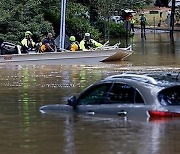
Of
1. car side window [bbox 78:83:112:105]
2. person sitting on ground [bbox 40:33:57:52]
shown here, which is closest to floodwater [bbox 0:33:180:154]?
car side window [bbox 78:83:112:105]

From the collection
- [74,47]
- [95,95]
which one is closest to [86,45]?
[74,47]

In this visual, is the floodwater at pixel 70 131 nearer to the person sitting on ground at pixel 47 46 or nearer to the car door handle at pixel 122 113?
the car door handle at pixel 122 113

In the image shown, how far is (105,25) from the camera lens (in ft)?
183

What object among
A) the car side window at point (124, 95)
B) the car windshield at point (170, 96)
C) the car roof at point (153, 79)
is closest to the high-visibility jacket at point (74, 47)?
the car roof at point (153, 79)

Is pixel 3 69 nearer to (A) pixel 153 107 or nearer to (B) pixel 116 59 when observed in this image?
(B) pixel 116 59

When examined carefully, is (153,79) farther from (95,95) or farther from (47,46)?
(47,46)

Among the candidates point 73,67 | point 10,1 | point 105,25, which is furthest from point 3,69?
point 105,25

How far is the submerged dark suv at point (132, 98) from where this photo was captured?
38.7 ft

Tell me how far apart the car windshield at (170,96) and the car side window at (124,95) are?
0.38 metres

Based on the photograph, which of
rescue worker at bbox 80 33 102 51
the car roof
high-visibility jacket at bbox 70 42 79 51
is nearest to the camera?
the car roof

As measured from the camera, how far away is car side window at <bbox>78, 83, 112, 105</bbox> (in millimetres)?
12549

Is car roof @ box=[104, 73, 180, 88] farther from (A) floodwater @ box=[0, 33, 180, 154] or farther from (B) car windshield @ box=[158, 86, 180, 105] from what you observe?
(A) floodwater @ box=[0, 33, 180, 154]

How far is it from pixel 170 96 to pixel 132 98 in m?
0.72

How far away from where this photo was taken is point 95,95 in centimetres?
1285
